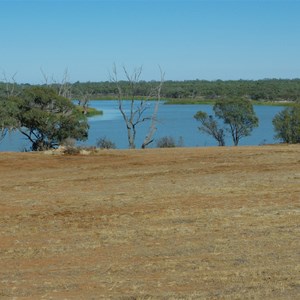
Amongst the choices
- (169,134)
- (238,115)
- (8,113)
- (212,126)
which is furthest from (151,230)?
(169,134)

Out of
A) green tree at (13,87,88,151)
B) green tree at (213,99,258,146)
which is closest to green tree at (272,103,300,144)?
green tree at (213,99,258,146)

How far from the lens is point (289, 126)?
4341 centimetres

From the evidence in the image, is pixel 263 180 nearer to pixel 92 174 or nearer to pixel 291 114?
pixel 92 174

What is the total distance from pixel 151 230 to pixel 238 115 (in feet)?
125

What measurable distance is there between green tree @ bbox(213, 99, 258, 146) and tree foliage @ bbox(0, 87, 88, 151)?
51.5ft

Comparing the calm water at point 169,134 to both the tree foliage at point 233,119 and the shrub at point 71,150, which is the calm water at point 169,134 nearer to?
the tree foliage at point 233,119

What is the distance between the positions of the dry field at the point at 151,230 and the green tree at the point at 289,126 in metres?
24.8

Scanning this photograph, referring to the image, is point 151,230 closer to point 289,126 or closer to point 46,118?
point 46,118

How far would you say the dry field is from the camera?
721cm

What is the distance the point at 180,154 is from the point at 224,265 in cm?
1315

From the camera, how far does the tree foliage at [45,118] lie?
34.1m

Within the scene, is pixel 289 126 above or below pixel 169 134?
above

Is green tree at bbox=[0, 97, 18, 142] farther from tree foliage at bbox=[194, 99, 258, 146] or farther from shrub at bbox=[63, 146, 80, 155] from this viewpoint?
tree foliage at bbox=[194, 99, 258, 146]

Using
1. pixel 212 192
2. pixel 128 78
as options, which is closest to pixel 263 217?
pixel 212 192
